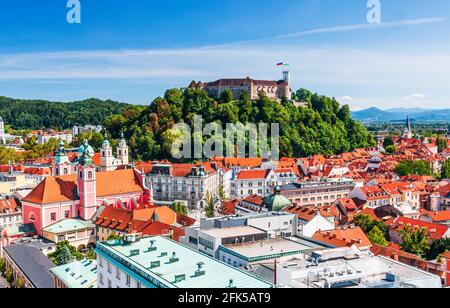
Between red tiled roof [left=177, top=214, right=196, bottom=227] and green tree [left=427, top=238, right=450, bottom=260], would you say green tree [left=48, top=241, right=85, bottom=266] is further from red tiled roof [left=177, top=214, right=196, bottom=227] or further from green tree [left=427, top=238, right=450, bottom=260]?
green tree [left=427, top=238, right=450, bottom=260]

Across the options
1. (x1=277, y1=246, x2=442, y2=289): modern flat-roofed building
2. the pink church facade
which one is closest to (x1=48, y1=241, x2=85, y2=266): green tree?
the pink church facade

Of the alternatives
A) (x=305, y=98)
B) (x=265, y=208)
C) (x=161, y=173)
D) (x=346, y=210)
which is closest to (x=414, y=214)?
(x=346, y=210)

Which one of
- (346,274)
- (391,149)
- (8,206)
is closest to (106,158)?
(8,206)

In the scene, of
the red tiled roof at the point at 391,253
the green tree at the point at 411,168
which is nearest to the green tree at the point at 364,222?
the red tiled roof at the point at 391,253

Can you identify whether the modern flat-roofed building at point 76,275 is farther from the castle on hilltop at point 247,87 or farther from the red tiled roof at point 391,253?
the castle on hilltop at point 247,87

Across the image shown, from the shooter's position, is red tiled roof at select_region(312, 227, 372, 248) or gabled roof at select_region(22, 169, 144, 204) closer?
red tiled roof at select_region(312, 227, 372, 248)

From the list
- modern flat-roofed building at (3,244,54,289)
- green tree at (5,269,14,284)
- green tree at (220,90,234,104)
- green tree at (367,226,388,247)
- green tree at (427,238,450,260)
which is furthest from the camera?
green tree at (220,90,234,104)

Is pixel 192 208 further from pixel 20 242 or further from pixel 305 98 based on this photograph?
pixel 305 98
